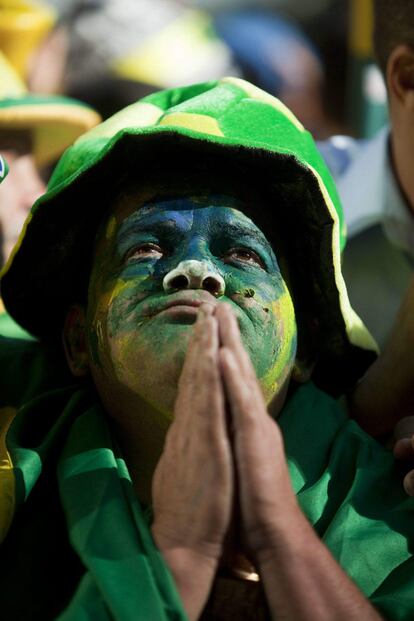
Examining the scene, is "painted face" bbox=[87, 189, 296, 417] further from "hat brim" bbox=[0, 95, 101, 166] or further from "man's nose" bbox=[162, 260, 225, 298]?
"hat brim" bbox=[0, 95, 101, 166]

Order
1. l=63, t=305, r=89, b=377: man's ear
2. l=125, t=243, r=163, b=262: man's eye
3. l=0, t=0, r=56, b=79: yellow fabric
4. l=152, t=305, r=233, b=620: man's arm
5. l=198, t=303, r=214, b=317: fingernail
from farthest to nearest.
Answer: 1. l=0, t=0, r=56, b=79: yellow fabric
2. l=63, t=305, r=89, b=377: man's ear
3. l=125, t=243, r=163, b=262: man's eye
4. l=198, t=303, r=214, b=317: fingernail
5. l=152, t=305, r=233, b=620: man's arm

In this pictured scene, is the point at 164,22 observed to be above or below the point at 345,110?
above

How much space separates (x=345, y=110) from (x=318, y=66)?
0.33m

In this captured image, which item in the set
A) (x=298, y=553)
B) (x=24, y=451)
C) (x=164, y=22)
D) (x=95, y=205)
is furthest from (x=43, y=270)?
(x=164, y=22)

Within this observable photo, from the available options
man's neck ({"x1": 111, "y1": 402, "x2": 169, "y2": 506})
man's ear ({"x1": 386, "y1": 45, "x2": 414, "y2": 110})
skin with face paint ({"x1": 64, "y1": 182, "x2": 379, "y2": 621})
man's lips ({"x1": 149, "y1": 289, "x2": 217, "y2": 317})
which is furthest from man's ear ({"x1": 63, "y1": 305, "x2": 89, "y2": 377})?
man's ear ({"x1": 386, "y1": 45, "x2": 414, "y2": 110})

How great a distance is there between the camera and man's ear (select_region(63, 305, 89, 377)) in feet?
6.55

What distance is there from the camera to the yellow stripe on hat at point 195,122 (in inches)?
75.5

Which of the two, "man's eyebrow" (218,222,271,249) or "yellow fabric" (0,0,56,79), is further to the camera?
"yellow fabric" (0,0,56,79)

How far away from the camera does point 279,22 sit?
17.2 feet

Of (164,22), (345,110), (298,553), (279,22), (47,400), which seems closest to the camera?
(298,553)

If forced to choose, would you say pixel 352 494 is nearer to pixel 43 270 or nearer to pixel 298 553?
pixel 298 553

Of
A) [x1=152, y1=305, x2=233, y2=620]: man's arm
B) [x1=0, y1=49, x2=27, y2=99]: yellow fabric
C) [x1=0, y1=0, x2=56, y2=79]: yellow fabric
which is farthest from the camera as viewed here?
[x1=0, y1=0, x2=56, y2=79]: yellow fabric

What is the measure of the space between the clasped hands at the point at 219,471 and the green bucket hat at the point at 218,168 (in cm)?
49

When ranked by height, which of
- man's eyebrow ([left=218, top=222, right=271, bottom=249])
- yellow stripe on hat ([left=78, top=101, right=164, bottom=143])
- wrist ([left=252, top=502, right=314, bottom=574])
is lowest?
wrist ([left=252, top=502, right=314, bottom=574])
